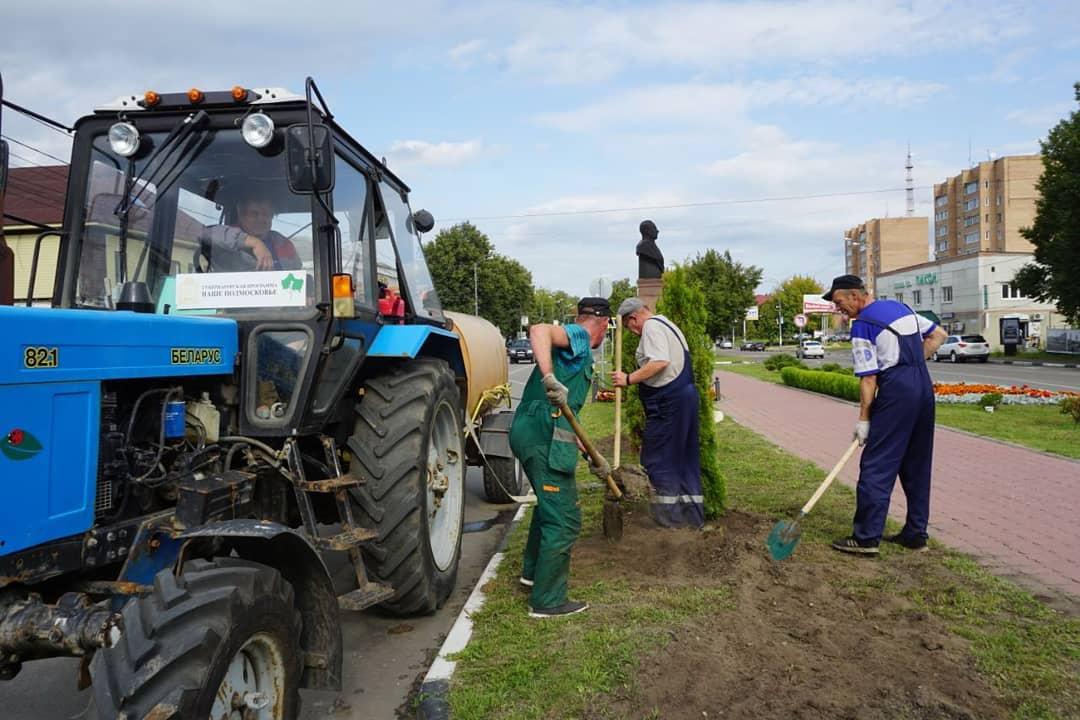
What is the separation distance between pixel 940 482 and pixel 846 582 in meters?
4.28

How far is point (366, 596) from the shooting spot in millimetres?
4066

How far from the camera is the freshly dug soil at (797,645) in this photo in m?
3.48

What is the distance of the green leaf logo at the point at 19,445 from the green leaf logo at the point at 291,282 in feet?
5.37

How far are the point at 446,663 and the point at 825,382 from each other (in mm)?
18705

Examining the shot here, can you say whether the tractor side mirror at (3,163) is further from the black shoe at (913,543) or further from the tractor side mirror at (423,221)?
the black shoe at (913,543)

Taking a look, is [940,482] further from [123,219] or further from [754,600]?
[123,219]

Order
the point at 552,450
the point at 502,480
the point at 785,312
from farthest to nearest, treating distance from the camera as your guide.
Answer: the point at 785,312 < the point at 502,480 < the point at 552,450

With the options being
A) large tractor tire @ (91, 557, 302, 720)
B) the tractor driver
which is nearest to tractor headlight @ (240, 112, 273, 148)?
the tractor driver

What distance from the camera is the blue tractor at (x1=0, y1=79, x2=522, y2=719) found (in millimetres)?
2678

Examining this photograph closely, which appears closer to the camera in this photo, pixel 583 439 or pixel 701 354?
pixel 583 439

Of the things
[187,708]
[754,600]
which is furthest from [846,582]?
[187,708]

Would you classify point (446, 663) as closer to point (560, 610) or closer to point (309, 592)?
point (560, 610)

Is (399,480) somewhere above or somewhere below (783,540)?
above

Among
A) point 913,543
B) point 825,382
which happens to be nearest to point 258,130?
point 913,543
